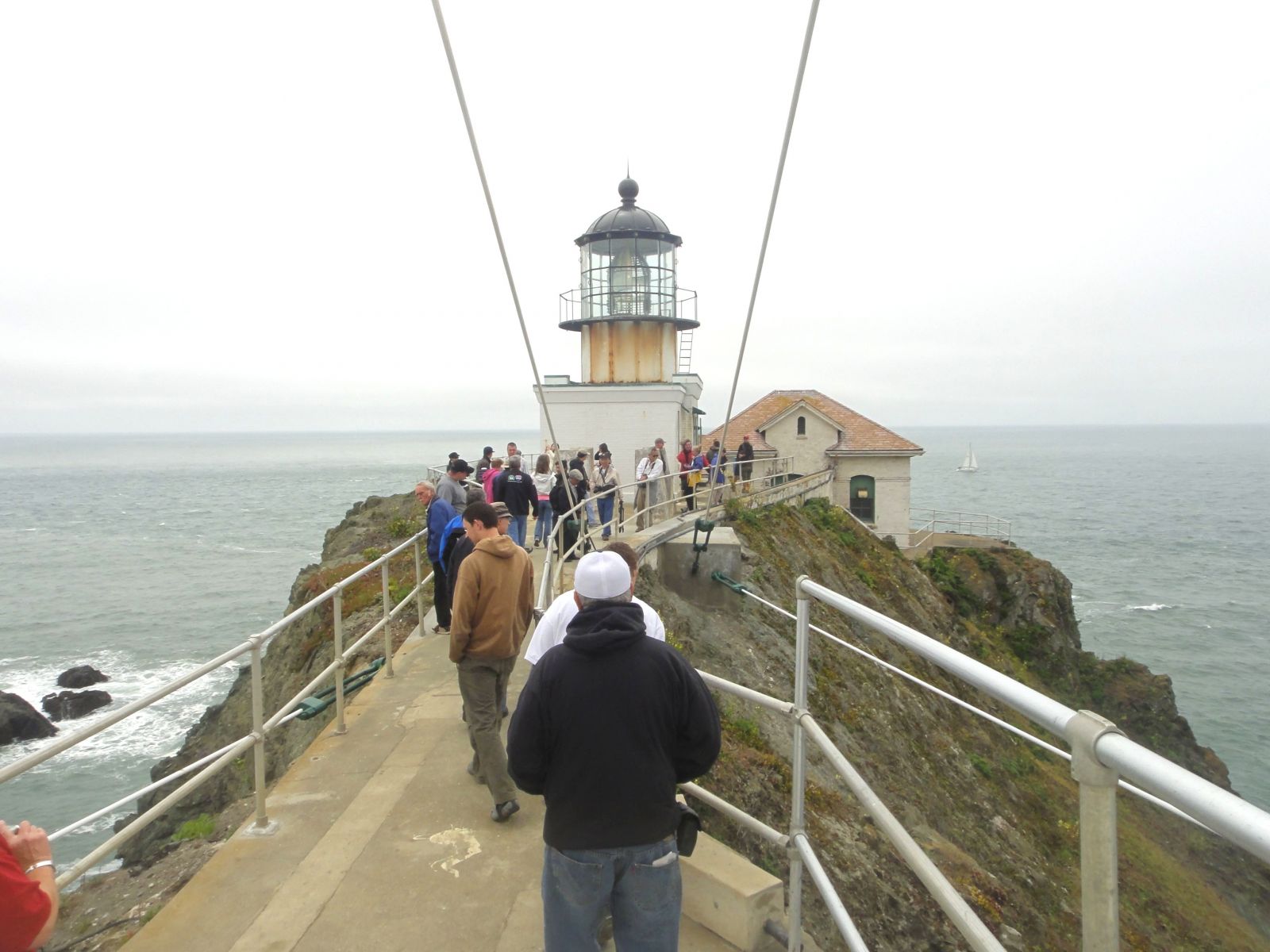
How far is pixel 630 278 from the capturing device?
22016 millimetres

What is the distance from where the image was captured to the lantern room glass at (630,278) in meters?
22.0

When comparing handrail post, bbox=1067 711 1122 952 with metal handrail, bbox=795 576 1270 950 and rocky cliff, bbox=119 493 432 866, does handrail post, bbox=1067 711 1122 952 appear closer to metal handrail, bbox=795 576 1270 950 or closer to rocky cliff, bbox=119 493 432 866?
metal handrail, bbox=795 576 1270 950

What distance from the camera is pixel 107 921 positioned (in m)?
4.40

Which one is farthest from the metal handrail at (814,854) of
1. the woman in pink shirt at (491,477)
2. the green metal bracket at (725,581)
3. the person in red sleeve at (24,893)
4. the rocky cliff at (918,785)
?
the green metal bracket at (725,581)

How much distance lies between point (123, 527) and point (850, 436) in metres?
57.1

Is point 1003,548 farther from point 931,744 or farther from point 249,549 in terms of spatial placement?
point 249,549

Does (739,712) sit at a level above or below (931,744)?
above

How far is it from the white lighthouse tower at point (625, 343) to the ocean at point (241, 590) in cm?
1235

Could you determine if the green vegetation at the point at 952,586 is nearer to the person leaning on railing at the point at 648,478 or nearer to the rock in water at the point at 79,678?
the person leaning on railing at the point at 648,478

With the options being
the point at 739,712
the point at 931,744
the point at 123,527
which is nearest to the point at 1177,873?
the point at 931,744

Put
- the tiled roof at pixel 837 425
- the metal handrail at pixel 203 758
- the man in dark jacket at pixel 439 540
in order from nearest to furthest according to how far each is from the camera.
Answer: the metal handrail at pixel 203 758 → the man in dark jacket at pixel 439 540 → the tiled roof at pixel 837 425

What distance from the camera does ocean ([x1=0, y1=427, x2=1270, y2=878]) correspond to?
22797 millimetres

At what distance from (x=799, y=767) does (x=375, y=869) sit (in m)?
2.33

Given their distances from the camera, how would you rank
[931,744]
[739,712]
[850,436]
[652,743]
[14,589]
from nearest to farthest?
1. [652,743]
2. [739,712]
3. [931,744]
4. [850,436]
5. [14,589]
